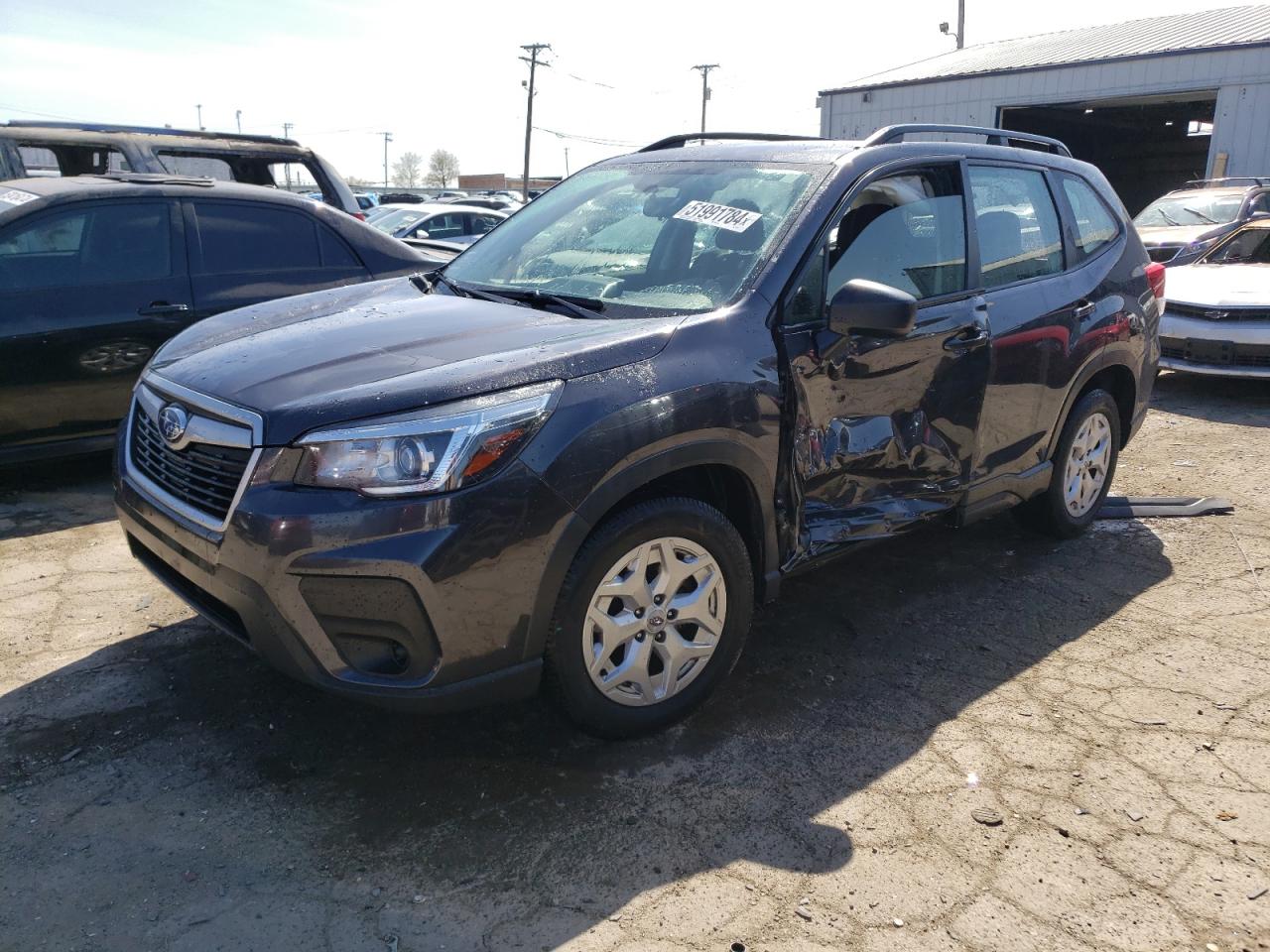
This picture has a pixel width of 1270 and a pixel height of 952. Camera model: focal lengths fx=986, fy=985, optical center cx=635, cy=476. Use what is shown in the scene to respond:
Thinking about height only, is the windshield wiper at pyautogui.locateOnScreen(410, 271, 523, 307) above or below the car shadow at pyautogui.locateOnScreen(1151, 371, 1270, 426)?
above

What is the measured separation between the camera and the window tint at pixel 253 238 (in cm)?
559

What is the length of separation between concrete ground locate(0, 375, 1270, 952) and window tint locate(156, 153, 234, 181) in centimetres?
424

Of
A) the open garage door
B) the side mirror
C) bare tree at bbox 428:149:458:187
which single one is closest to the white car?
the side mirror

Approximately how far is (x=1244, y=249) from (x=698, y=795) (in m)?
9.26

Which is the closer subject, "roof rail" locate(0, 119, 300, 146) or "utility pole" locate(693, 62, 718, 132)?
"roof rail" locate(0, 119, 300, 146)

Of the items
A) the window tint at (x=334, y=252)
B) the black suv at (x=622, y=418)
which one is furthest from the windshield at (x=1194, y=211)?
the window tint at (x=334, y=252)

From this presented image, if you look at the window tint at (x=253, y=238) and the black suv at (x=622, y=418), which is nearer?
the black suv at (x=622, y=418)

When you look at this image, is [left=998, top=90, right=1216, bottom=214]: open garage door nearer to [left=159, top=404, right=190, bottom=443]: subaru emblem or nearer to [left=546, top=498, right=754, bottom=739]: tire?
[left=546, top=498, right=754, bottom=739]: tire

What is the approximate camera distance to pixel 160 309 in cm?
527

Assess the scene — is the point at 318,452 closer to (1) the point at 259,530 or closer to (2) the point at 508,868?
(1) the point at 259,530

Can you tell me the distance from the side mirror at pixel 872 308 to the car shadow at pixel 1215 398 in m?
5.72

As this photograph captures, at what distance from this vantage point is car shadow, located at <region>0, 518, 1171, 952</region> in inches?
94.0

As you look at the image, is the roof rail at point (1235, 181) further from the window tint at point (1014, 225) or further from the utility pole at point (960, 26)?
the utility pole at point (960, 26)

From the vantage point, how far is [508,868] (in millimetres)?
2516
